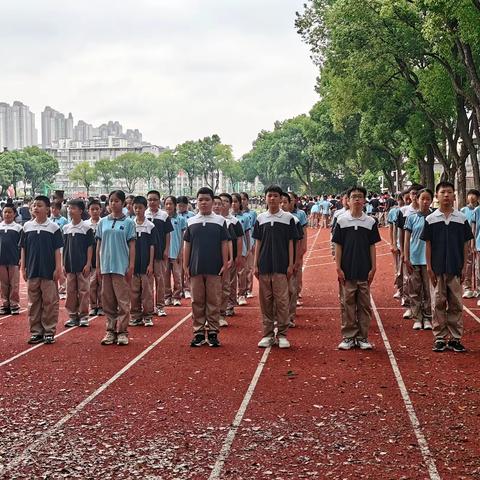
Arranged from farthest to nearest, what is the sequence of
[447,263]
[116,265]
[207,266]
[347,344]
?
[116,265], [207,266], [347,344], [447,263]

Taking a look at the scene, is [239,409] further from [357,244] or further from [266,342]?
[357,244]

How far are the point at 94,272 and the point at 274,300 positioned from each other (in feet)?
12.3

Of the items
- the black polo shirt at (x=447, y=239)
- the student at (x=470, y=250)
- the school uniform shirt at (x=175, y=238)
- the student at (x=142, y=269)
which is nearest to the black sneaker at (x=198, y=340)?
the student at (x=142, y=269)

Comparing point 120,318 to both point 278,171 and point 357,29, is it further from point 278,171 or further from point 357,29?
point 278,171

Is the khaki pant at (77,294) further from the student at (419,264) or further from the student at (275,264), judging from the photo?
the student at (419,264)

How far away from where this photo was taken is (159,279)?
447 inches

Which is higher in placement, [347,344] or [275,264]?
[275,264]

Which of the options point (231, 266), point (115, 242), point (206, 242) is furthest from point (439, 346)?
point (115, 242)

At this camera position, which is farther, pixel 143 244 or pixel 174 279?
pixel 174 279

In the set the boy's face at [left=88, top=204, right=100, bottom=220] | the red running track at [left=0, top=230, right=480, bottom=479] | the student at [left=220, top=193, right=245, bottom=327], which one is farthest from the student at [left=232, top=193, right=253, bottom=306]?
the red running track at [left=0, top=230, right=480, bottom=479]

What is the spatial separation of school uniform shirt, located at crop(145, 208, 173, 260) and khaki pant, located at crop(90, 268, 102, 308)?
3.44 ft

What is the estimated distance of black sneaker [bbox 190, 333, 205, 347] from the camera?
29.4 feet

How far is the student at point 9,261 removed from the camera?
11805 mm

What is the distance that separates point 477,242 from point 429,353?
4434 millimetres
